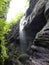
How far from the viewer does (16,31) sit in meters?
19.4

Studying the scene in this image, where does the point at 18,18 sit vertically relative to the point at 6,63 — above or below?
above

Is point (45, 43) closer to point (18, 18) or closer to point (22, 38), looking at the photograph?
point (22, 38)

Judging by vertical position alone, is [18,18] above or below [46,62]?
above

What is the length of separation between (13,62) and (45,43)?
6774mm

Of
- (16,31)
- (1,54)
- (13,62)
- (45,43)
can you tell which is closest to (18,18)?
(16,31)

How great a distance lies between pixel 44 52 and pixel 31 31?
24.7ft

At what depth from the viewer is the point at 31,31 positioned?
54.2 ft

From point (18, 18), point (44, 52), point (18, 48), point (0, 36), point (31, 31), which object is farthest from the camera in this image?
point (18, 18)

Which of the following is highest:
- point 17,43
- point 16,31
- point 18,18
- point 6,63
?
point 18,18

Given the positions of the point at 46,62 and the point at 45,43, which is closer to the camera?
the point at 46,62

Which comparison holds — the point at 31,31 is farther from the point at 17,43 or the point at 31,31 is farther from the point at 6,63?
the point at 6,63

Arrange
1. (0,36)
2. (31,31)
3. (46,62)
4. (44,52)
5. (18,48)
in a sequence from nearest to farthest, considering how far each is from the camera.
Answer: (46,62) < (44,52) < (0,36) < (31,31) < (18,48)

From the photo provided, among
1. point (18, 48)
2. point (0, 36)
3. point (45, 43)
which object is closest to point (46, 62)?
point (45, 43)

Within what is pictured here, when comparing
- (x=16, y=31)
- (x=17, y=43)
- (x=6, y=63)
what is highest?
(x=16, y=31)
